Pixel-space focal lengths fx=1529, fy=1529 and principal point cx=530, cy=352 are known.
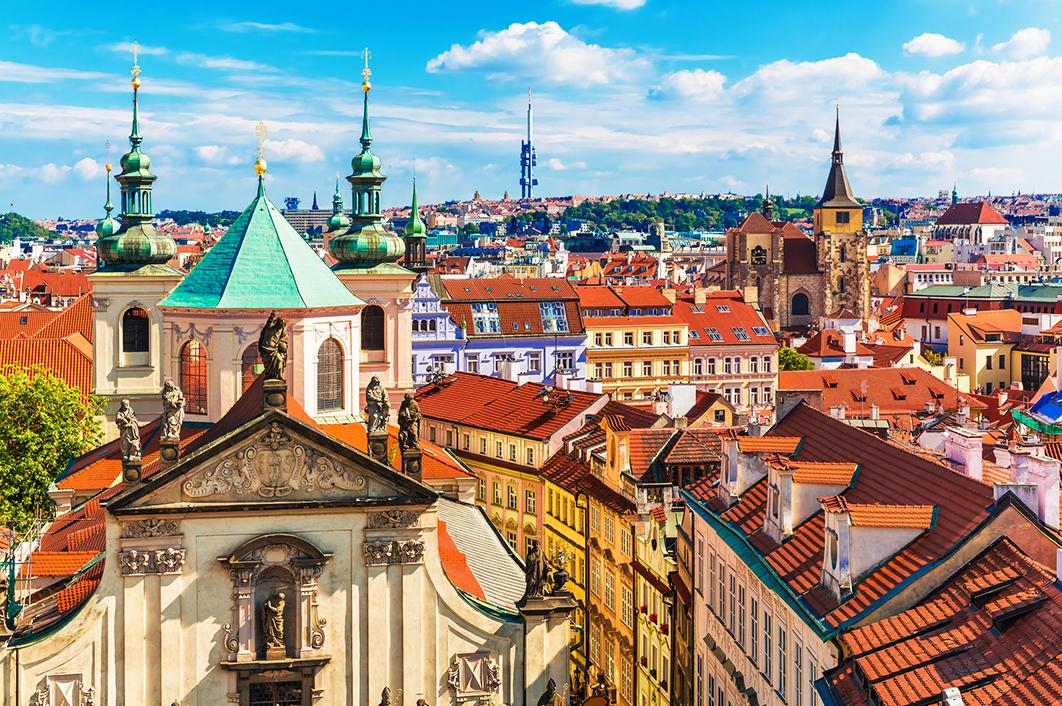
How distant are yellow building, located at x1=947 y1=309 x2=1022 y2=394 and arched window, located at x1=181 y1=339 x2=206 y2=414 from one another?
293 ft

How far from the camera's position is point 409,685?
33.6m

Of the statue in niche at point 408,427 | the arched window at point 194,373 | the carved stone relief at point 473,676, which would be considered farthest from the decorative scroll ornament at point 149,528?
the arched window at point 194,373

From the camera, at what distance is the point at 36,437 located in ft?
201

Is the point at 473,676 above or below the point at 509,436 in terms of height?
below

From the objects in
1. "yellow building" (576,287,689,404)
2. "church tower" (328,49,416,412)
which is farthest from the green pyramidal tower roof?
"yellow building" (576,287,689,404)

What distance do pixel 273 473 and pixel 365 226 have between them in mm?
31055

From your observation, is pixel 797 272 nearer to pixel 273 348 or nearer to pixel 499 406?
pixel 499 406

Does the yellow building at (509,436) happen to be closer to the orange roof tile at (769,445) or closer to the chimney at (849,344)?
the orange roof tile at (769,445)

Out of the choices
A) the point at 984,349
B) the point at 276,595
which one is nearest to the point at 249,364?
the point at 276,595

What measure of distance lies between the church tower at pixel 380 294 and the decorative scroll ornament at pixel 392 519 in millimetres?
24961

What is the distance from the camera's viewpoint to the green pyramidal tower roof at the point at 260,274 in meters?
48.9

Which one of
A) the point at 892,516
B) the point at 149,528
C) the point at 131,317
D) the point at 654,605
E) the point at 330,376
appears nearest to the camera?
the point at 892,516

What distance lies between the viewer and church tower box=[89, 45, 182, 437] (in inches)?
2283

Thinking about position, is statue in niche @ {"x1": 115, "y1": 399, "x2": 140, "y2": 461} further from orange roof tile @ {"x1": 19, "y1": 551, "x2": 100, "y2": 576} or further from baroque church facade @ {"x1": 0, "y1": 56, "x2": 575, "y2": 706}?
orange roof tile @ {"x1": 19, "y1": 551, "x2": 100, "y2": 576}
